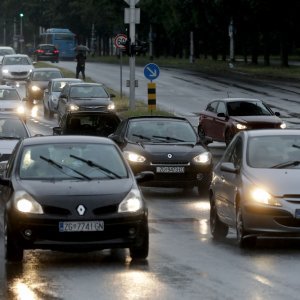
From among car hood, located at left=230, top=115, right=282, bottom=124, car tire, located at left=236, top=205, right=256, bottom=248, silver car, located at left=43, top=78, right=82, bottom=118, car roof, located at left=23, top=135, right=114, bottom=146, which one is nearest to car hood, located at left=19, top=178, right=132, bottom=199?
car roof, located at left=23, top=135, right=114, bottom=146

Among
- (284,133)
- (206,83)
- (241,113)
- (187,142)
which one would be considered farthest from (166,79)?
(284,133)

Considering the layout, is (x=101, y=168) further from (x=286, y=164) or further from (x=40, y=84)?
(x=40, y=84)

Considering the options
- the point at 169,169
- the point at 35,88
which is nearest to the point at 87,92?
the point at 35,88

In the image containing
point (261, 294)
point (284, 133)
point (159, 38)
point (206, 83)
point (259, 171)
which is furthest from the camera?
point (159, 38)

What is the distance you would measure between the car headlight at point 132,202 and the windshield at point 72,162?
54cm

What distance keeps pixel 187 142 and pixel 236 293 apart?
1257 cm

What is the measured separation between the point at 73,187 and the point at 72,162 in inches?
39.9

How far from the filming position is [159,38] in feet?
413

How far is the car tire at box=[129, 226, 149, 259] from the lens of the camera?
46.0 feet

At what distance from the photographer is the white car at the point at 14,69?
69.8 metres

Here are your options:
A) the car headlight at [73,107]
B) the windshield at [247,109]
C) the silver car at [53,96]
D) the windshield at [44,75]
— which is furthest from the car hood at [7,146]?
the windshield at [44,75]

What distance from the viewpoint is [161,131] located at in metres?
24.6

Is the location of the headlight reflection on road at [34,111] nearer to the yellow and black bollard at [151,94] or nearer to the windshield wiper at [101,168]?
the yellow and black bollard at [151,94]

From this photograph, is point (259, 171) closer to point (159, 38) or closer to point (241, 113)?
point (241, 113)
